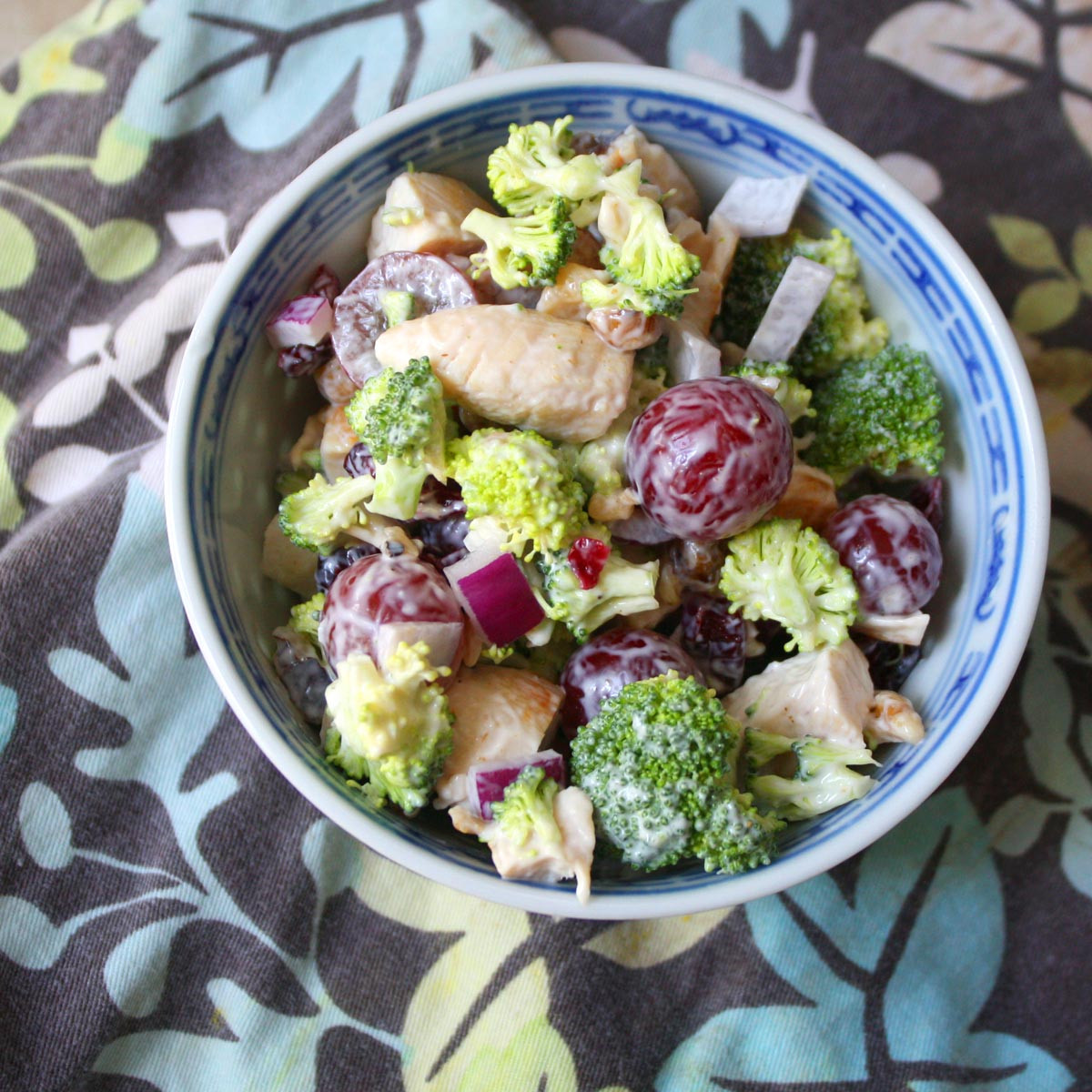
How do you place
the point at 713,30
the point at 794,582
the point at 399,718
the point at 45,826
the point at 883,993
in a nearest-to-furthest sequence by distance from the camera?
1. the point at 399,718
2. the point at 794,582
3. the point at 45,826
4. the point at 883,993
5. the point at 713,30

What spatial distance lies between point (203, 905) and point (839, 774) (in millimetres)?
1107

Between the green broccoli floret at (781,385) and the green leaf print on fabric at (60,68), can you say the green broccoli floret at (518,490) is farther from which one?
the green leaf print on fabric at (60,68)

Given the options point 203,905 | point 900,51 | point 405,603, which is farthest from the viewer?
point 900,51

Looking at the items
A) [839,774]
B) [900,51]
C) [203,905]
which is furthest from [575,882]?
[900,51]

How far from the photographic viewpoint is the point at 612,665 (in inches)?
51.4

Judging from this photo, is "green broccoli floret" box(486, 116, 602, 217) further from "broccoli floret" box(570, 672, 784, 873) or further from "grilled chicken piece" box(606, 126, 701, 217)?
"broccoli floret" box(570, 672, 784, 873)

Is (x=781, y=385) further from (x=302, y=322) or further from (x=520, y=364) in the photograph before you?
(x=302, y=322)

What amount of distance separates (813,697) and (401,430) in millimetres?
644

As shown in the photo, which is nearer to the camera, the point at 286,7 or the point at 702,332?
the point at 702,332

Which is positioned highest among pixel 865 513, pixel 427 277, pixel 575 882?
pixel 427 277

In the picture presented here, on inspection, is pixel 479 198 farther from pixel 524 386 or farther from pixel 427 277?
pixel 524 386

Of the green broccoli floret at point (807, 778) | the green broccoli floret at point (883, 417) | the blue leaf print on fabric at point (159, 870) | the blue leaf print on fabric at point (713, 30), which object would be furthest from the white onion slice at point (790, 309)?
the blue leaf print on fabric at point (159, 870)

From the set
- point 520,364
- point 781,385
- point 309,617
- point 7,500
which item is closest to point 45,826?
point 7,500

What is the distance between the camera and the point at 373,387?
1.26m
